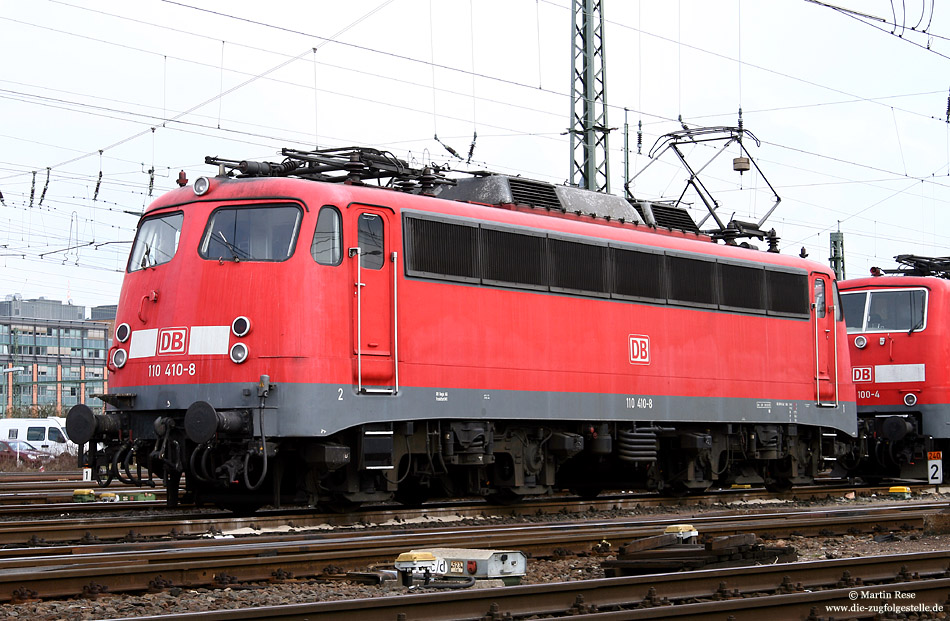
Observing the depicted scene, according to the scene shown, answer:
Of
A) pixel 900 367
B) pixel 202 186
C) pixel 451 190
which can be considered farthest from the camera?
pixel 900 367

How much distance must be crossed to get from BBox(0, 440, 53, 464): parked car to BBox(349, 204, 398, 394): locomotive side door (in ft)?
85.8

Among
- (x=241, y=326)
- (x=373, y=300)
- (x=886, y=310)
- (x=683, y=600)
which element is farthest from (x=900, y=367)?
(x=683, y=600)

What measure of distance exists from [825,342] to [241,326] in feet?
38.6

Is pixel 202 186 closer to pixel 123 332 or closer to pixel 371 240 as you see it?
pixel 123 332

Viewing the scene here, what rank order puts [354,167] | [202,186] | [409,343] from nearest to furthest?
[202,186] → [409,343] → [354,167]

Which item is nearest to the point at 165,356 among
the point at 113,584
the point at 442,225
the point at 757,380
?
the point at 442,225

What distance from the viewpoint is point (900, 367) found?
2345 cm

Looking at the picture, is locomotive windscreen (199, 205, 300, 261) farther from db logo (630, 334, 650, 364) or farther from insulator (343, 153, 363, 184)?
db logo (630, 334, 650, 364)

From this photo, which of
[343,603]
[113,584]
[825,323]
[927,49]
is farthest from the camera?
[927,49]

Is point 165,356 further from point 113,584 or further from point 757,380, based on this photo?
point 757,380

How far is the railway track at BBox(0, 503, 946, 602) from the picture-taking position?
29.8 ft

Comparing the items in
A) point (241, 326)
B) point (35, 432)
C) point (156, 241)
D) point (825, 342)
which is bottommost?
point (35, 432)

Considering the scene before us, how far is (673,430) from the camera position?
60.4ft

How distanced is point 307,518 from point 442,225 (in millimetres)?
3972
